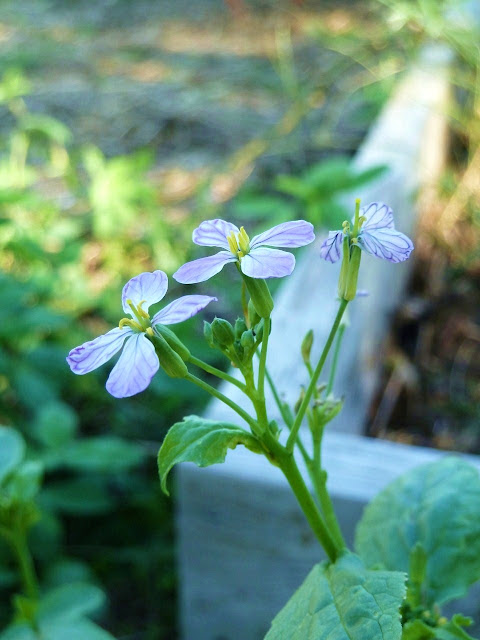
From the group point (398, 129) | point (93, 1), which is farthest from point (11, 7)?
point (398, 129)

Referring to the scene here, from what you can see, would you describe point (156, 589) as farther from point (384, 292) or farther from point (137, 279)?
point (137, 279)

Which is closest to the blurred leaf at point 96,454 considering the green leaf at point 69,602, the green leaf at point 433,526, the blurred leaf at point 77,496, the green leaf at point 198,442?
the blurred leaf at point 77,496

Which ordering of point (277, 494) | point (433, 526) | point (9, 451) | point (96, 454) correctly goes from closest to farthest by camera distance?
point (433, 526) < point (9, 451) < point (277, 494) < point (96, 454)

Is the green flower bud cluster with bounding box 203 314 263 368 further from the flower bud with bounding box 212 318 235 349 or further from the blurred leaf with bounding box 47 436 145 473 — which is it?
the blurred leaf with bounding box 47 436 145 473

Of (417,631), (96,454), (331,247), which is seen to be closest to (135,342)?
(331,247)

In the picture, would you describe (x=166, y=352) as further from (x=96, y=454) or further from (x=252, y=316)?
(x=96, y=454)
